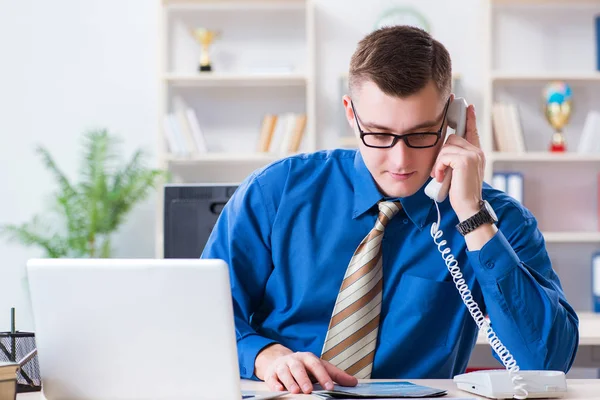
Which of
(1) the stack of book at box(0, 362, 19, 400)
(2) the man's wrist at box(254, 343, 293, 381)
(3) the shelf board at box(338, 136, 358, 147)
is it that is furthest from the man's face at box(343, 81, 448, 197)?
(3) the shelf board at box(338, 136, 358, 147)

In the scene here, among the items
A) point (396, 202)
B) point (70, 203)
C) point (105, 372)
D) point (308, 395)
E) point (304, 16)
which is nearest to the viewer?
point (105, 372)

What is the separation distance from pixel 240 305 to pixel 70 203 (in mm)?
2883

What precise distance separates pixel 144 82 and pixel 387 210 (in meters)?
3.26

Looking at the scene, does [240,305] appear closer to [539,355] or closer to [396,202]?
[396,202]

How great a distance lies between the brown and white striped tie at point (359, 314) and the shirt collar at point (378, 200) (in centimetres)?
7

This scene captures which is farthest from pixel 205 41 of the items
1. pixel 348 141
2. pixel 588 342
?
pixel 588 342

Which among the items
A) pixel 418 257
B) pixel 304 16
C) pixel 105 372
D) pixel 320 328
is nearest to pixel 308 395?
pixel 105 372

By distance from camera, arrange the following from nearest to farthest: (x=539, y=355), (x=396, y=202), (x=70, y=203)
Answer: (x=539, y=355)
(x=396, y=202)
(x=70, y=203)

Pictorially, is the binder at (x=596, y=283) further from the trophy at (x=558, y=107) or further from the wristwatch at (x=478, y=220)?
the wristwatch at (x=478, y=220)

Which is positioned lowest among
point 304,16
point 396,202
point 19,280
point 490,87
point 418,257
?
point 19,280

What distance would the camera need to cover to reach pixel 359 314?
65.7 inches

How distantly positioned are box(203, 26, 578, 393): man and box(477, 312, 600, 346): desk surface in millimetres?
1243

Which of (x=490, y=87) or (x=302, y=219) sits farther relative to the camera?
(x=490, y=87)

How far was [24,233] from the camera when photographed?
14.5 ft
